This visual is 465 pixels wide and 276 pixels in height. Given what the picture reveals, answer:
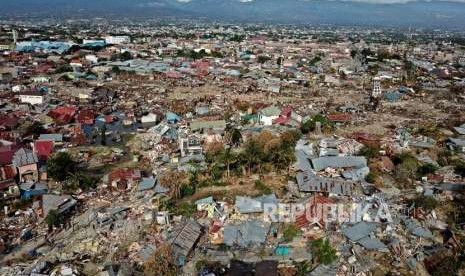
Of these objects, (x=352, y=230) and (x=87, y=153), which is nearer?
(x=352, y=230)

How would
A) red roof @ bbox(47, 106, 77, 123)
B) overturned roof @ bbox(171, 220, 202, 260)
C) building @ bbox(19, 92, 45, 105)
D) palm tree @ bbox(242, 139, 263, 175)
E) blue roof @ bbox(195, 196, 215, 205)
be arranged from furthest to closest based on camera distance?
building @ bbox(19, 92, 45, 105) < red roof @ bbox(47, 106, 77, 123) < palm tree @ bbox(242, 139, 263, 175) < blue roof @ bbox(195, 196, 215, 205) < overturned roof @ bbox(171, 220, 202, 260)

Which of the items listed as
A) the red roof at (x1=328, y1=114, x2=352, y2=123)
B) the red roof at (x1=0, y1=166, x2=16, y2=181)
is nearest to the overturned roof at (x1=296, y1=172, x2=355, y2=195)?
the red roof at (x1=328, y1=114, x2=352, y2=123)

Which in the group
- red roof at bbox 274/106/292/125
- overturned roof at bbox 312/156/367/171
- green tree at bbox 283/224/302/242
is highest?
red roof at bbox 274/106/292/125

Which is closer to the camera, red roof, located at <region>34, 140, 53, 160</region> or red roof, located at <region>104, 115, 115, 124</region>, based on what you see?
red roof, located at <region>34, 140, 53, 160</region>

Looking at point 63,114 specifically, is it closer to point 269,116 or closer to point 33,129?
point 33,129

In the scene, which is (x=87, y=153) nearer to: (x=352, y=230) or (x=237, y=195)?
(x=237, y=195)

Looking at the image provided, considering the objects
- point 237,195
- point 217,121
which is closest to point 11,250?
point 237,195

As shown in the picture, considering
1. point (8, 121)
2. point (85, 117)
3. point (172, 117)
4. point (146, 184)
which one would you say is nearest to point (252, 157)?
point (146, 184)

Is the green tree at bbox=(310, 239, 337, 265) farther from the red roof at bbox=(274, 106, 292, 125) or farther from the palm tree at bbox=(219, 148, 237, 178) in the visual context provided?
the red roof at bbox=(274, 106, 292, 125)

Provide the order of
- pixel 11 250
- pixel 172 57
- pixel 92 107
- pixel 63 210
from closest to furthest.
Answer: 1. pixel 11 250
2. pixel 63 210
3. pixel 92 107
4. pixel 172 57
